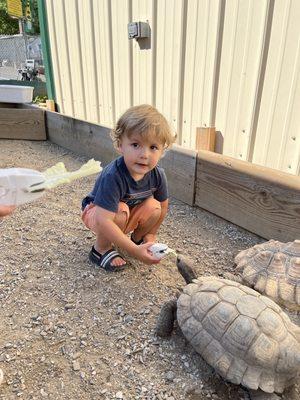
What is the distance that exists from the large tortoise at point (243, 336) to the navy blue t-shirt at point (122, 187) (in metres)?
0.80

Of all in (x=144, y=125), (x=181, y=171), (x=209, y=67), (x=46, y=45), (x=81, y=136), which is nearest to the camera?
(x=144, y=125)

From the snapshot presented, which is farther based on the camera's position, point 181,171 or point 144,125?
point 181,171

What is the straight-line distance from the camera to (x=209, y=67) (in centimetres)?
317

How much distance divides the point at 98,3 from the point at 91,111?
55.6 inches

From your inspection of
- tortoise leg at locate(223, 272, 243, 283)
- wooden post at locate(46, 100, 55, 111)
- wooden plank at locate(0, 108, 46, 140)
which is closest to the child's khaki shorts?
tortoise leg at locate(223, 272, 243, 283)

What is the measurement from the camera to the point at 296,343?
1.52 meters

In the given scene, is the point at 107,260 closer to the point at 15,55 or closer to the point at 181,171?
the point at 181,171

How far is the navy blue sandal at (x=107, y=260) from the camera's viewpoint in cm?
236

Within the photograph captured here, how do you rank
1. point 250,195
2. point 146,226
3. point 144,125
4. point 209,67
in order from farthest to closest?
point 209,67 → point 250,195 → point 146,226 → point 144,125

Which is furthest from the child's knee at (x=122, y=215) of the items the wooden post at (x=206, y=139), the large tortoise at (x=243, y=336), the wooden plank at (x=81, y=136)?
the wooden plank at (x=81, y=136)

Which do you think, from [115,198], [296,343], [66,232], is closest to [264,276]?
[296,343]

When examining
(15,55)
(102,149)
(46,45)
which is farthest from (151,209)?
(15,55)

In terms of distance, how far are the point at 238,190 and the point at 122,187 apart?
1074 millimetres

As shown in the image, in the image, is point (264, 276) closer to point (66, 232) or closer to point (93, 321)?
point (93, 321)
